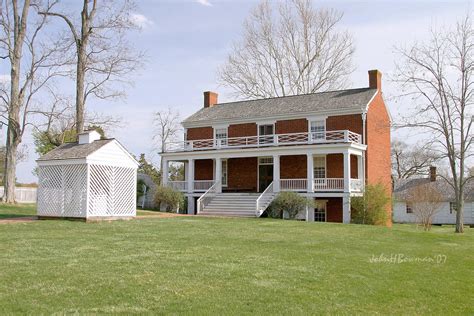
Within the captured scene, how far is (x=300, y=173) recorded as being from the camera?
101 feet

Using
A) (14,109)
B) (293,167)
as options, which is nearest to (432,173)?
(293,167)

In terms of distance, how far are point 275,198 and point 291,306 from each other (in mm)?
19613

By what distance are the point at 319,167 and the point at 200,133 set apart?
973 centimetres

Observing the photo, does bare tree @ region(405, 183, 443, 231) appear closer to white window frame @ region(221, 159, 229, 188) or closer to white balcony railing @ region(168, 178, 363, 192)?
white balcony railing @ region(168, 178, 363, 192)

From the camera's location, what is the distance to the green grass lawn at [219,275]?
6.95m

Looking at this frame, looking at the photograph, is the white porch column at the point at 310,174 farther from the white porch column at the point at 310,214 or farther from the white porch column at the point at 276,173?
the white porch column at the point at 276,173

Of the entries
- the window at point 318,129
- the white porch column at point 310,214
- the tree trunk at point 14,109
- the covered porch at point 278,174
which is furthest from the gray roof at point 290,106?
the tree trunk at point 14,109

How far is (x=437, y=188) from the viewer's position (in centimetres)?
4669

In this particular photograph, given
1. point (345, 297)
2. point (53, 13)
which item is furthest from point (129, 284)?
point (53, 13)

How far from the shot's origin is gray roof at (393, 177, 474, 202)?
45938 millimetres

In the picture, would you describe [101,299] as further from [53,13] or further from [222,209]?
[53,13]

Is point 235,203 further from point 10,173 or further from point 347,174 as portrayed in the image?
point 10,173

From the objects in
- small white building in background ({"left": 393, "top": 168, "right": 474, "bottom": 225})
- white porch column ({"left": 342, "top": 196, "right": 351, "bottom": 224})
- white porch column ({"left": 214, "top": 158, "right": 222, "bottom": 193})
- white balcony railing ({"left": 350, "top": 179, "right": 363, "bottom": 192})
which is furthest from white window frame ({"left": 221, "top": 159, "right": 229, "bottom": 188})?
small white building in background ({"left": 393, "top": 168, "right": 474, "bottom": 225})

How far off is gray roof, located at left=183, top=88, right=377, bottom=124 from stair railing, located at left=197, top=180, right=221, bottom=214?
534 cm
